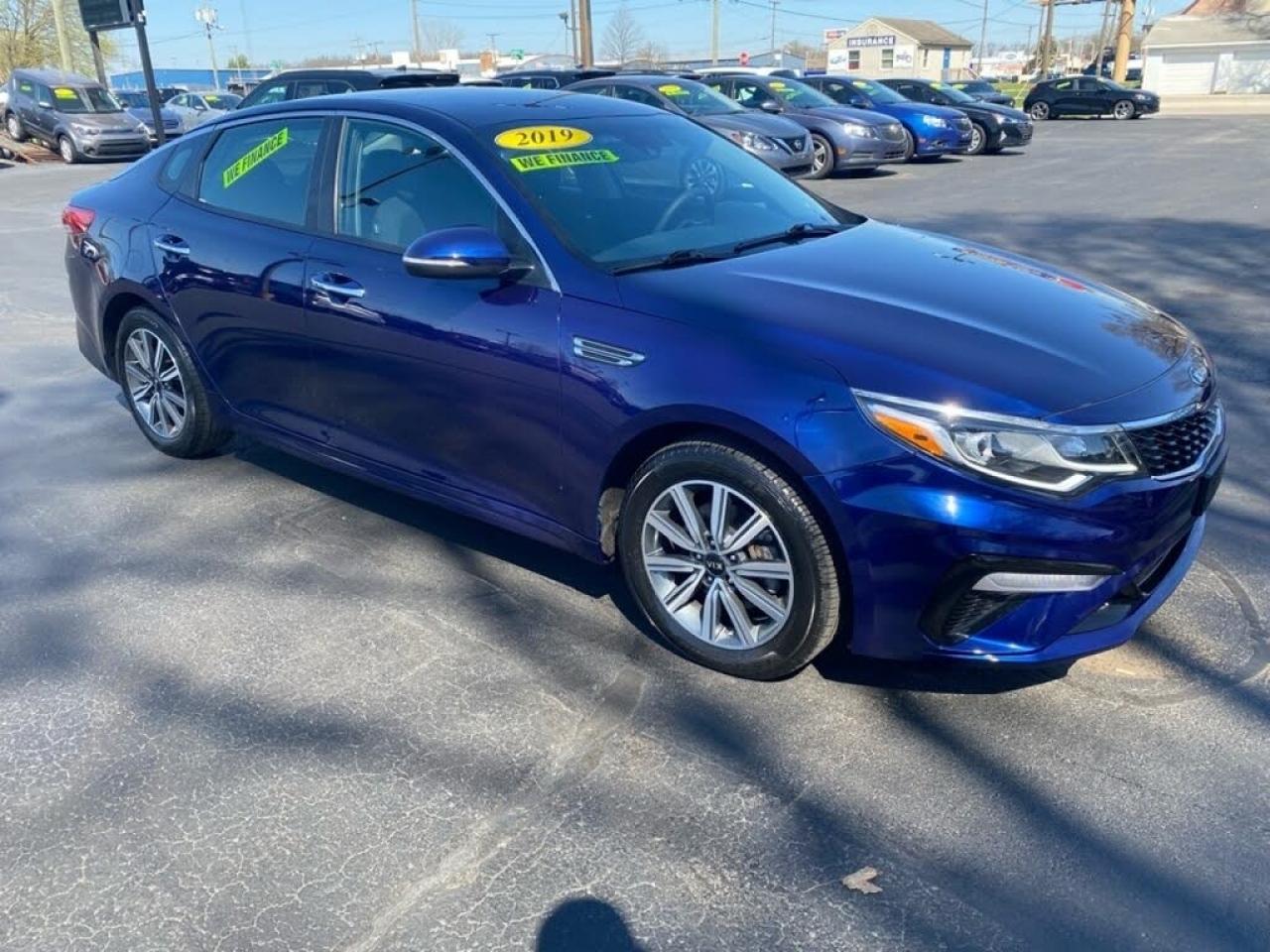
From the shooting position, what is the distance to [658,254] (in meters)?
3.56

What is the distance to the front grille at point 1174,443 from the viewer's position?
2848 millimetres

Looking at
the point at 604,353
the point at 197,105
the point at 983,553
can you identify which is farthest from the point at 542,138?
the point at 197,105

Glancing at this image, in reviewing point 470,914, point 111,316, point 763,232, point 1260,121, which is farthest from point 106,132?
point 1260,121

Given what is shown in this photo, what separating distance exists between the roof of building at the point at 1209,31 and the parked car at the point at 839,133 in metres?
47.4

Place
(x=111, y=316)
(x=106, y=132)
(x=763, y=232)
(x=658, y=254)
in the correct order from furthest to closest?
(x=106, y=132) < (x=111, y=316) < (x=763, y=232) < (x=658, y=254)

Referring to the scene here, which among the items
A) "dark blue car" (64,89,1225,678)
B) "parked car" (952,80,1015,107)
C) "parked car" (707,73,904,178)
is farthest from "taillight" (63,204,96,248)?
"parked car" (952,80,1015,107)

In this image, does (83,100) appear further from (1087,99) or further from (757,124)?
(1087,99)

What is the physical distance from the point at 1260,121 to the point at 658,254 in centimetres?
3272

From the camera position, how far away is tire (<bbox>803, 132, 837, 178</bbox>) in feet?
54.1

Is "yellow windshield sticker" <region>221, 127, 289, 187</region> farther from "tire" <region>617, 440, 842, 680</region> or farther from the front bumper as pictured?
the front bumper

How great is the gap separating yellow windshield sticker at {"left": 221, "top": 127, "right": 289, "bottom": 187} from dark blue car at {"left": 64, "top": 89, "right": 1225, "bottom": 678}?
2 cm

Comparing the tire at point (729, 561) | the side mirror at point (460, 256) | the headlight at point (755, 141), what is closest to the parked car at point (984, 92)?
the headlight at point (755, 141)

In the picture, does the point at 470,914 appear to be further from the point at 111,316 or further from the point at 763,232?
the point at 111,316

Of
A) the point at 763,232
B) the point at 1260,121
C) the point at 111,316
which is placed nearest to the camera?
the point at 763,232
